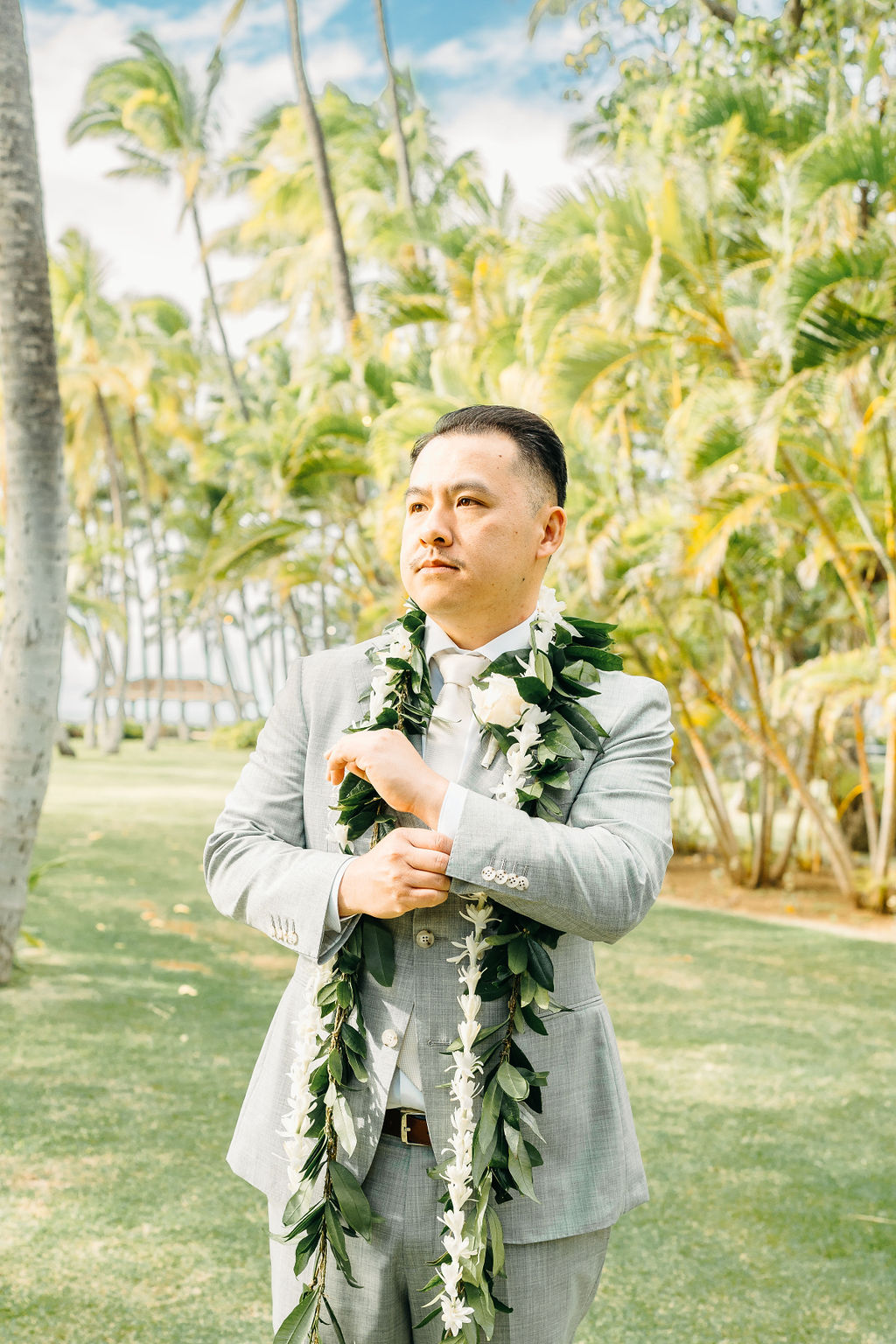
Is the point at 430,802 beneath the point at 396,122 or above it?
beneath

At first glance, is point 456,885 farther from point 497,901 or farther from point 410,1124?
point 410,1124

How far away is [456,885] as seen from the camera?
162 centimetres

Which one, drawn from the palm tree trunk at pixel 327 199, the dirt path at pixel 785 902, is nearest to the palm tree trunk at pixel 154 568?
the palm tree trunk at pixel 327 199

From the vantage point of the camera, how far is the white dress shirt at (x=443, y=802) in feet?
5.29

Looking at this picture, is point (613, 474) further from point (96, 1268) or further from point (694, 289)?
point (96, 1268)

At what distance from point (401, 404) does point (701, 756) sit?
4951mm

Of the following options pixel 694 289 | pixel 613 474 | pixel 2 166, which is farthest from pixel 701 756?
pixel 2 166

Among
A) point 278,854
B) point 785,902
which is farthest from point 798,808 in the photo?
point 278,854

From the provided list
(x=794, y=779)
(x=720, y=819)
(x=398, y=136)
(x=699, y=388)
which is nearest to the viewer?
(x=699, y=388)

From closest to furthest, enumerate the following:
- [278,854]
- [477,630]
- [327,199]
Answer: [278,854] < [477,630] < [327,199]

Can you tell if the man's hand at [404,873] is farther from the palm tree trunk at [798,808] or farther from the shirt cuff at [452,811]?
the palm tree trunk at [798,808]

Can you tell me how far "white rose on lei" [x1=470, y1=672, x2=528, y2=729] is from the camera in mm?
1790

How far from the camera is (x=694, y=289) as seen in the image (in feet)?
30.6

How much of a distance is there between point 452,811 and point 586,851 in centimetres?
21
